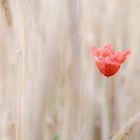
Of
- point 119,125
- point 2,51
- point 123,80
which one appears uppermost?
point 2,51

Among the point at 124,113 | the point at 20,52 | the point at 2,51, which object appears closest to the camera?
the point at 20,52

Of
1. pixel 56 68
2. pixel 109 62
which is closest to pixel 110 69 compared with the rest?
pixel 109 62

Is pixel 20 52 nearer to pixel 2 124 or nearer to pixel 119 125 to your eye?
pixel 2 124

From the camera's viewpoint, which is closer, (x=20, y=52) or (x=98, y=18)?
(x=20, y=52)

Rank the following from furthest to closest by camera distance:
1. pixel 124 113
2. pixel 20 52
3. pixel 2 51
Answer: pixel 124 113 → pixel 2 51 → pixel 20 52

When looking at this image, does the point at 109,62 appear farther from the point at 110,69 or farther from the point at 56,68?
the point at 56,68

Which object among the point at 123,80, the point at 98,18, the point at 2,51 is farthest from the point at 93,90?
the point at 2,51

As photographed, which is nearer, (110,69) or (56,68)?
(110,69)

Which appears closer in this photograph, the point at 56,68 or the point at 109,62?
the point at 109,62
